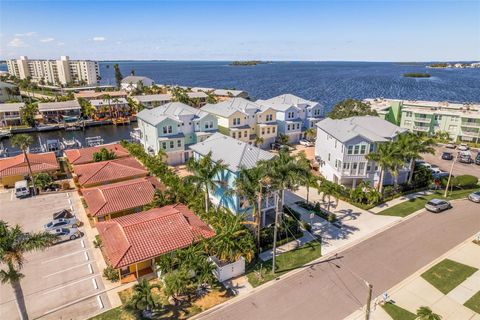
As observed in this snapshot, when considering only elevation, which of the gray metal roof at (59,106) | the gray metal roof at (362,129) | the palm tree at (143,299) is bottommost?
the palm tree at (143,299)

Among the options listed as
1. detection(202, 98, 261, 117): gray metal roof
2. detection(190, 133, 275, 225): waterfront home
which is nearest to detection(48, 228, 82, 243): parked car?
detection(190, 133, 275, 225): waterfront home

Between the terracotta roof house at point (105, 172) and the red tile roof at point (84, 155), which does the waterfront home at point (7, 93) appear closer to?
the red tile roof at point (84, 155)

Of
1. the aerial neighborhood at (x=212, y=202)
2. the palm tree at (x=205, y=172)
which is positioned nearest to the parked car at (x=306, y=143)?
the aerial neighborhood at (x=212, y=202)

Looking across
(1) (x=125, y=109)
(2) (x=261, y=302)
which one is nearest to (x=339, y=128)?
(2) (x=261, y=302)

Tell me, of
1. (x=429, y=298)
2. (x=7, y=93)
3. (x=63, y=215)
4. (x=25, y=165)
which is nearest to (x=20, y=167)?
(x=25, y=165)

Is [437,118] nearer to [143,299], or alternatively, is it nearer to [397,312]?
[397,312]

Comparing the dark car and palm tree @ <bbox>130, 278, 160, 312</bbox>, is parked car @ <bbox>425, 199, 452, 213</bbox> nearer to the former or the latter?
the dark car
